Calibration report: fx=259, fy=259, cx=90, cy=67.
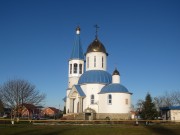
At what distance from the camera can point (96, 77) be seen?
50.3m

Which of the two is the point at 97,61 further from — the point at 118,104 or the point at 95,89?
the point at 118,104

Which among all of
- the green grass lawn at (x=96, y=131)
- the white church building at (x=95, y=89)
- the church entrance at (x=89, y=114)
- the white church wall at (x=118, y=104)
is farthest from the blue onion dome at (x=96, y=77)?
the green grass lawn at (x=96, y=131)

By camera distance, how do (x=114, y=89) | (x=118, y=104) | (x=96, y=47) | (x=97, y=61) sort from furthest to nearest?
(x=96, y=47) < (x=97, y=61) < (x=114, y=89) < (x=118, y=104)

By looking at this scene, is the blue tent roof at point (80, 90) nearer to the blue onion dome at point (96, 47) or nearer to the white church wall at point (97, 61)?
the white church wall at point (97, 61)

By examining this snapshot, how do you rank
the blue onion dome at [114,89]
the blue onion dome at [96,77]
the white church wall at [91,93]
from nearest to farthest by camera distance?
the blue onion dome at [114,89] → the white church wall at [91,93] → the blue onion dome at [96,77]

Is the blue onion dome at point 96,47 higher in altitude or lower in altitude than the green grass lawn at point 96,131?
higher

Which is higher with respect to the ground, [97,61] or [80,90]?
[97,61]

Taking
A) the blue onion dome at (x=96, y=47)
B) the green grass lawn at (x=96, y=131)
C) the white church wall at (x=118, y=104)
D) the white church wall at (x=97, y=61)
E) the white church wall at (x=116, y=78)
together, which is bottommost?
the green grass lawn at (x=96, y=131)

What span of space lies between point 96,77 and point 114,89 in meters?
5.43

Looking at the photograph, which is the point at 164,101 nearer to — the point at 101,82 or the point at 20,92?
the point at 101,82

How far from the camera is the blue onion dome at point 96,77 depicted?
49.9 m

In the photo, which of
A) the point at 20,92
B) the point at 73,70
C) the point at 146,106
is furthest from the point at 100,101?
the point at 20,92

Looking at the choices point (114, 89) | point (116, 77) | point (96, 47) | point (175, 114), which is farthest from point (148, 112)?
point (96, 47)

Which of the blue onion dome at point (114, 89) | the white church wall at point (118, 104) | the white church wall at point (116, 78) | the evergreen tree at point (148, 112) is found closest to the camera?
the evergreen tree at point (148, 112)
